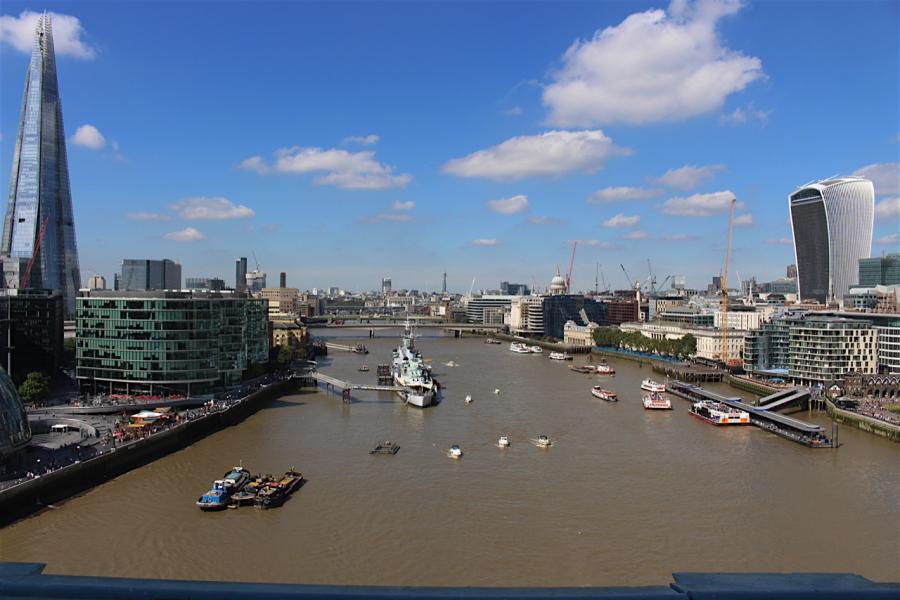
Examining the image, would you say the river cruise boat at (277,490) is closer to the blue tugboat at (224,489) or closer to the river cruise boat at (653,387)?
the blue tugboat at (224,489)

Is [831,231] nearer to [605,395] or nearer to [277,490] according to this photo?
[605,395]

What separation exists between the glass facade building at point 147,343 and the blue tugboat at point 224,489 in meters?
8.72

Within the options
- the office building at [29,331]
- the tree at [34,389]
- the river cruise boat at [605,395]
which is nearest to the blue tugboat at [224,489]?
the tree at [34,389]

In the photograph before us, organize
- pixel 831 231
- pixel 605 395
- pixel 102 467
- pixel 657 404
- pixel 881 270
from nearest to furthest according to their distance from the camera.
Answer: pixel 102 467 → pixel 657 404 → pixel 605 395 → pixel 881 270 → pixel 831 231

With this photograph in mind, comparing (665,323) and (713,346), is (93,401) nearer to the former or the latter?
(713,346)

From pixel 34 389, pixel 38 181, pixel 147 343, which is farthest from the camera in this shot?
pixel 38 181

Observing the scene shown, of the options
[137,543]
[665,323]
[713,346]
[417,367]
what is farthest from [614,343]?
[137,543]

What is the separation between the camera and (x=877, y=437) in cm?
1978

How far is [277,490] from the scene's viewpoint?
12.8 meters

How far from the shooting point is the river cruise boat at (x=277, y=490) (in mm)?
12461

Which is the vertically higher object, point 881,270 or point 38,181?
point 38,181

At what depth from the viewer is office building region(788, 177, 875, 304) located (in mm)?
64000

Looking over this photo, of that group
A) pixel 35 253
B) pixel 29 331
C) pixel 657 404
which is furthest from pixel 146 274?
pixel 657 404

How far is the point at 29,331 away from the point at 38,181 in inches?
1006
